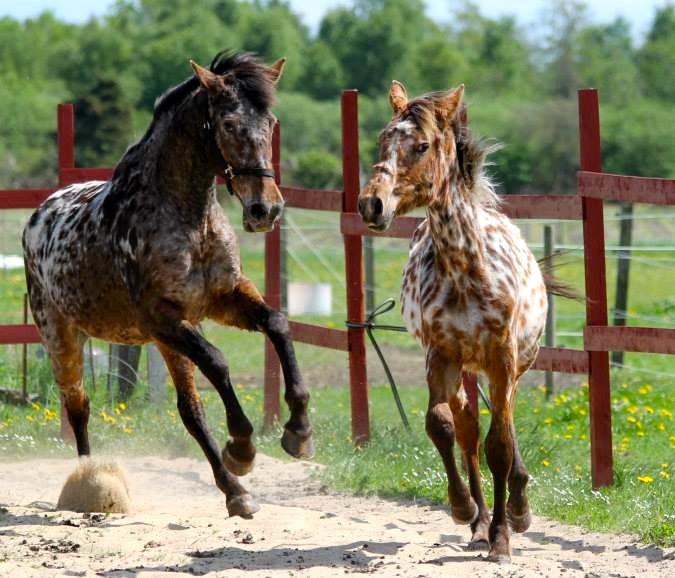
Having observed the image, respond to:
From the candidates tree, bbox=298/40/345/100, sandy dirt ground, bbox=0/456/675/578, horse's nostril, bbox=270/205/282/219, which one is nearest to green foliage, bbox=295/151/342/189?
tree, bbox=298/40/345/100

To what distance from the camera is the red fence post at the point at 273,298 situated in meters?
9.55

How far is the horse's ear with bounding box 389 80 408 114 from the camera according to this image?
6.34 meters

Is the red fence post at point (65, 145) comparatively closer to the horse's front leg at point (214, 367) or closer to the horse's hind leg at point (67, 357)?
the horse's hind leg at point (67, 357)

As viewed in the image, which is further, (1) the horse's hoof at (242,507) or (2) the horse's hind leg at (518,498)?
(1) the horse's hoof at (242,507)

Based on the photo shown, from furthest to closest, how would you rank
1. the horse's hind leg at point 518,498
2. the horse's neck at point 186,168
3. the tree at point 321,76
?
1. the tree at point 321,76
2. the horse's neck at point 186,168
3. the horse's hind leg at point 518,498

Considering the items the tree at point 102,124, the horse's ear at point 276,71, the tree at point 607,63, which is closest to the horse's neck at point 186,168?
the horse's ear at point 276,71

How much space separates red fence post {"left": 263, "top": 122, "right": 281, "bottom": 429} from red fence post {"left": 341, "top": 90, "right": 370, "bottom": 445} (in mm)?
785

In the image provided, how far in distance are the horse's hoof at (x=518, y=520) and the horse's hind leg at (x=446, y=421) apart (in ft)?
0.59

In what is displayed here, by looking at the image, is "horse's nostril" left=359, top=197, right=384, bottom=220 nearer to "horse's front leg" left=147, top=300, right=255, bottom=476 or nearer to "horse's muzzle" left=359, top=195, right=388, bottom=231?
"horse's muzzle" left=359, top=195, right=388, bottom=231

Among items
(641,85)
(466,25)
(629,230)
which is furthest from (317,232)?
(466,25)

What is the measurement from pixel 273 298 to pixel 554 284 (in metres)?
2.65

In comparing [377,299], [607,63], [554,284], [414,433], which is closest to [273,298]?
[414,433]

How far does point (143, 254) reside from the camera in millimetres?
6957

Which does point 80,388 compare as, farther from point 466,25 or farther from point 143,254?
point 466,25
